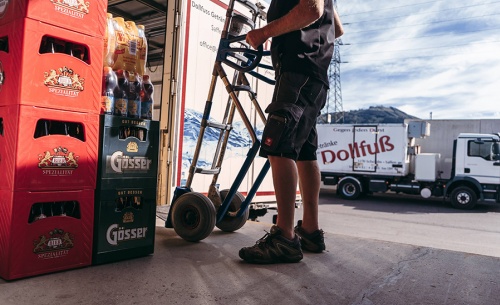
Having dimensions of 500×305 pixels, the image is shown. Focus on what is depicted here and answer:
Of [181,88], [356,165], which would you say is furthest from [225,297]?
[356,165]

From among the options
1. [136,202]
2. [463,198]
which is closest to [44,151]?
[136,202]

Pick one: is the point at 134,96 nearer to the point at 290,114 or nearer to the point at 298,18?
the point at 290,114

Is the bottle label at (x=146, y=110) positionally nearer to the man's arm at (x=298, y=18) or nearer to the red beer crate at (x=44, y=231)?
the red beer crate at (x=44, y=231)

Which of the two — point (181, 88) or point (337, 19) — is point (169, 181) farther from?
point (337, 19)

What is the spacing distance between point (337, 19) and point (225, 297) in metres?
2.27

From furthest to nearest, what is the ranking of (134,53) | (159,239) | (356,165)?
(356,165) → (159,239) → (134,53)

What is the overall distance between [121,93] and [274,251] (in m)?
1.46

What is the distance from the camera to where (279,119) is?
2.45 meters

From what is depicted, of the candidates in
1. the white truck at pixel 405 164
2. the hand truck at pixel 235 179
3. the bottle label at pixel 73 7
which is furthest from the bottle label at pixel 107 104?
the white truck at pixel 405 164

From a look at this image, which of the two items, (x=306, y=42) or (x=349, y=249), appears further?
(x=349, y=249)

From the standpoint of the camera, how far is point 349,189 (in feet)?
53.7

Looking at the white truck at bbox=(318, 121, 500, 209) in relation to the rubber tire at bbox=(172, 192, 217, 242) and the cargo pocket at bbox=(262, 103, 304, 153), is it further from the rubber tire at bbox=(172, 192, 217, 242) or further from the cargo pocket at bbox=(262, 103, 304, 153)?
the cargo pocket at bbox=(262, 103, 304, 153)

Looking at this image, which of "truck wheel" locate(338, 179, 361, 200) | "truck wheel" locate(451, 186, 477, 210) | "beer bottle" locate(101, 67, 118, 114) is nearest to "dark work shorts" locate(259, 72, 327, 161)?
"beer bottle" locate(101, 67, 118, 114)

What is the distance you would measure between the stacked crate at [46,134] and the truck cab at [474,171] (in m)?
14.6
